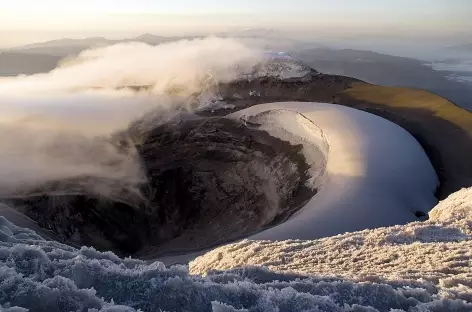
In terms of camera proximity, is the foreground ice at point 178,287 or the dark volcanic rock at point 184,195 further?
the dark volcanic rock at point 184,195

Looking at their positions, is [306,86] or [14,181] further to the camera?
[306,86]

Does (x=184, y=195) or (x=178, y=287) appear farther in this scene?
(x=184, y=195)

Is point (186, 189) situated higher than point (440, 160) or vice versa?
point (440, 160)

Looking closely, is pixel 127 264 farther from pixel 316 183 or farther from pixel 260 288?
pixel 316 183

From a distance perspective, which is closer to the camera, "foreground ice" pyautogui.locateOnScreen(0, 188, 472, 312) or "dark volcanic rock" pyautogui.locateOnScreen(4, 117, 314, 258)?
"foreground ice" pyautogui.locateOnScreen(0, 188, 472, 312)

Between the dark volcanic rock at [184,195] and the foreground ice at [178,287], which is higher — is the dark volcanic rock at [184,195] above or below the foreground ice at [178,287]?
below

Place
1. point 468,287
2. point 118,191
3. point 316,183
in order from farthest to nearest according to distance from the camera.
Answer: point 118,191
point 316,183
point 468,287

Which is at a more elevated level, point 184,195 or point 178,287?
point 178,287

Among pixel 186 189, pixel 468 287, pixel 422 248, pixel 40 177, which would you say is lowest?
pixel 186 189

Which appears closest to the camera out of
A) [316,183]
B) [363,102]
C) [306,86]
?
[316,183]

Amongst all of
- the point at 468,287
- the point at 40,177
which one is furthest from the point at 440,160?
the point at 40,177

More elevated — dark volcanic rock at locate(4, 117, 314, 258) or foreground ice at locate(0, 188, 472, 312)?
foreground ice at locate(0, 188, 472, 312)
